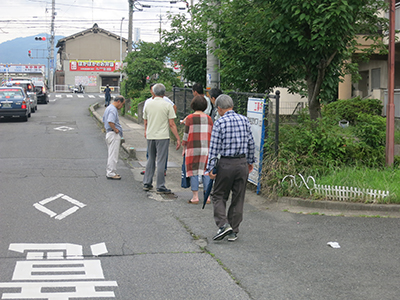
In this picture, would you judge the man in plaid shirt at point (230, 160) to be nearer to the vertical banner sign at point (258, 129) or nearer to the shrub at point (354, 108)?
the vertical banner sign at point (258, 129)

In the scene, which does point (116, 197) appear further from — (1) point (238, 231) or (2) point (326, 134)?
(2) point (326, 134)

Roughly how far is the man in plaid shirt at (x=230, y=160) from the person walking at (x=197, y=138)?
1.72m

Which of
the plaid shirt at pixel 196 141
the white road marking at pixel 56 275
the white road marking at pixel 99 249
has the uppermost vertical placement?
the plaid shirt at pixel 196 141

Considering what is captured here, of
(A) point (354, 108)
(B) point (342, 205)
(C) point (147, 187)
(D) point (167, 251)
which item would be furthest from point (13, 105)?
(D) point (167, 251)

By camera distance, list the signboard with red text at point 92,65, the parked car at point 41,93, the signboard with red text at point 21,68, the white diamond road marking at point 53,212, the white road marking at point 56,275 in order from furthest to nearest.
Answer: the signboard with red text at point 21,68 < the signboard with red text at point 92,65 < the parked car at point 41,93 < the white diamond road marking at point 53,212 < the white road marking at point 56,275

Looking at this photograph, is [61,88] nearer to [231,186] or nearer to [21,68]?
[21,68]

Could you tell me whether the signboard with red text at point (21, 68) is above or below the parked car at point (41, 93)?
above

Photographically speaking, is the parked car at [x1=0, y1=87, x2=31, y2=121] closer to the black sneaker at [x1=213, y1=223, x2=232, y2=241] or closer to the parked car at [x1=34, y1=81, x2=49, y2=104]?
the parked car at [x1=34, y1=81, x2=49, y2=104]

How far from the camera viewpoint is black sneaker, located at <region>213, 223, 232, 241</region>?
6.31 metres

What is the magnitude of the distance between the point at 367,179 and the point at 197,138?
9.72 feet

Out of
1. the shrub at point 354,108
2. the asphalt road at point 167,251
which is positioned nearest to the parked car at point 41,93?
the shrub at point 354,108

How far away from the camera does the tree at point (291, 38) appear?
28.9 feet

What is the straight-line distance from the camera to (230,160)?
6.27 meters

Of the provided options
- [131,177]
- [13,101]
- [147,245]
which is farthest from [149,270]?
→ [13,101]
